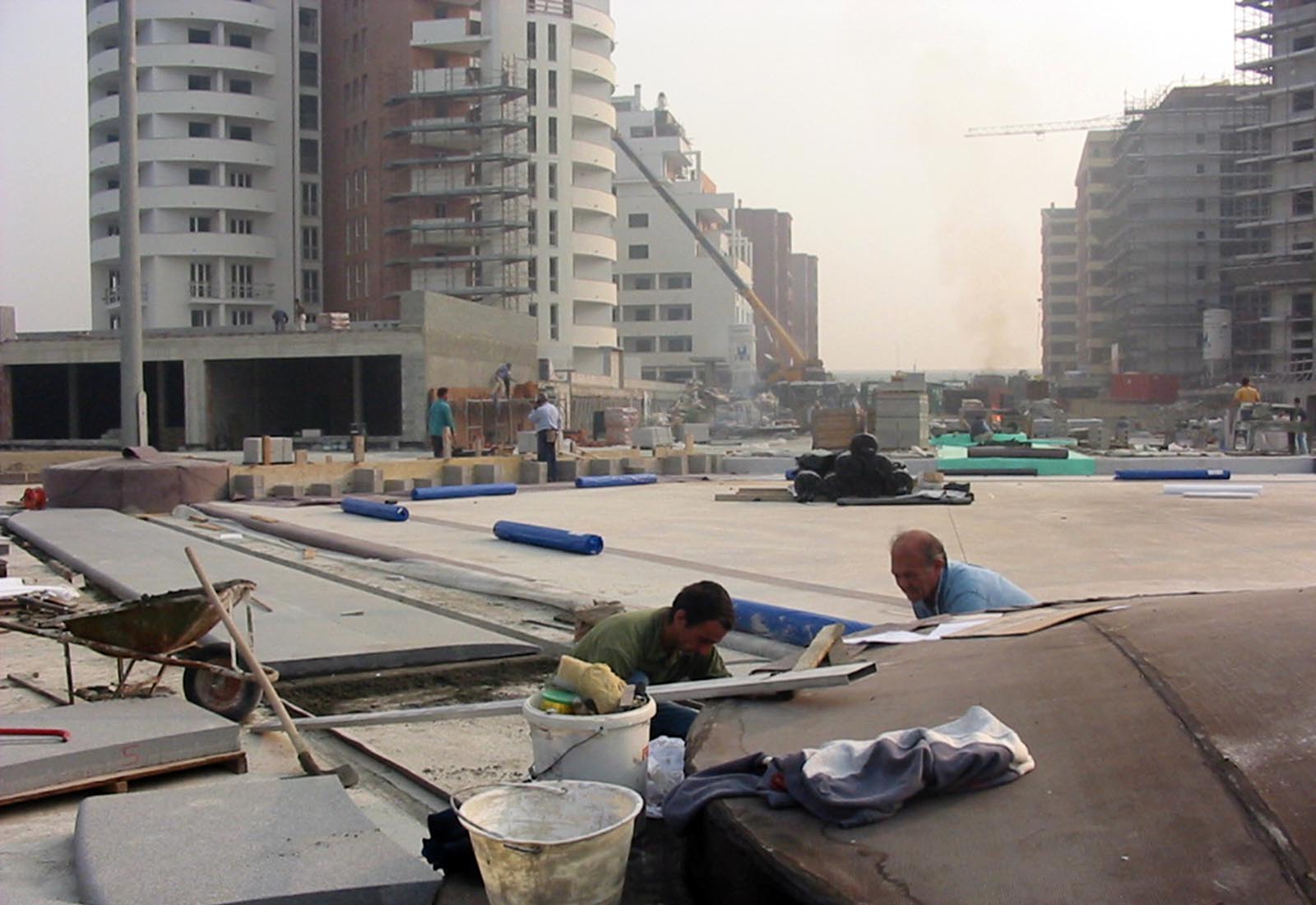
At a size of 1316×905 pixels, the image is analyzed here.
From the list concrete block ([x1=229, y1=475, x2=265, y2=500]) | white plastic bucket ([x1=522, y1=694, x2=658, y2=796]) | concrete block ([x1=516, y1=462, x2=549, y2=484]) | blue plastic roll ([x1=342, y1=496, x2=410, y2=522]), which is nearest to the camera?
white plastic bucket ([x1=522, y1=694, x2=658, y2=796])

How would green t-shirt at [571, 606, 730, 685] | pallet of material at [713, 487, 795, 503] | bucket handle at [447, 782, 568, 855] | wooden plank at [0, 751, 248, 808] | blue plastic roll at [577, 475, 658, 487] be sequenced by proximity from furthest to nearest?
blue plastic roll at [577, 475, 658, 487], pallet of material at [713, 487, 795, 503], green t-shirt at [571, 606, 730, 685], wooden plank at [0, 751, 248, 808], bucket handle at [447, 782, 568, 855]

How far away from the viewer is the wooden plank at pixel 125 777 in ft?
15.1

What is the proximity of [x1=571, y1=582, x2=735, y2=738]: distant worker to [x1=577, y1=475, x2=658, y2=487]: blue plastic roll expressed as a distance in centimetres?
1733

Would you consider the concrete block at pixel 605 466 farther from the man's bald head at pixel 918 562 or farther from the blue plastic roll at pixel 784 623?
the man's bald head at pixel 918 562

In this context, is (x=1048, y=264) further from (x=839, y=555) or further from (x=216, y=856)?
(x=216, y=856)

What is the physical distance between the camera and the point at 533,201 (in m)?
79.4

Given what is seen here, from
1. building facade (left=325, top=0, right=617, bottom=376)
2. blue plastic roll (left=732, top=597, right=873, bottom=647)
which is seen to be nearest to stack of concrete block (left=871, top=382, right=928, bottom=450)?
blue plastic roll (left=732, top=597, right=873, bottom=647)

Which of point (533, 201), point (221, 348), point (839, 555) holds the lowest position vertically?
point (839, 555)

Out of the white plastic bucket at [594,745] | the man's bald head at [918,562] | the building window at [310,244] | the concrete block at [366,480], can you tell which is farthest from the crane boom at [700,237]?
the white plastic bucket at [594,745]

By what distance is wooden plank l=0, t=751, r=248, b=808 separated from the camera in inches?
181

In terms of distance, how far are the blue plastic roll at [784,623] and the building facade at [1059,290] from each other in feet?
381

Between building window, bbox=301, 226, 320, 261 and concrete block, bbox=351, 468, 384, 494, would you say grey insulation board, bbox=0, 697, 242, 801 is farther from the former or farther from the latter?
building window, bbox=301, 226, 320, 261

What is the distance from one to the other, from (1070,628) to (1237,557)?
7685mm

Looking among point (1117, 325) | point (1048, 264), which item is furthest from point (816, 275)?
point (1117, 325)
